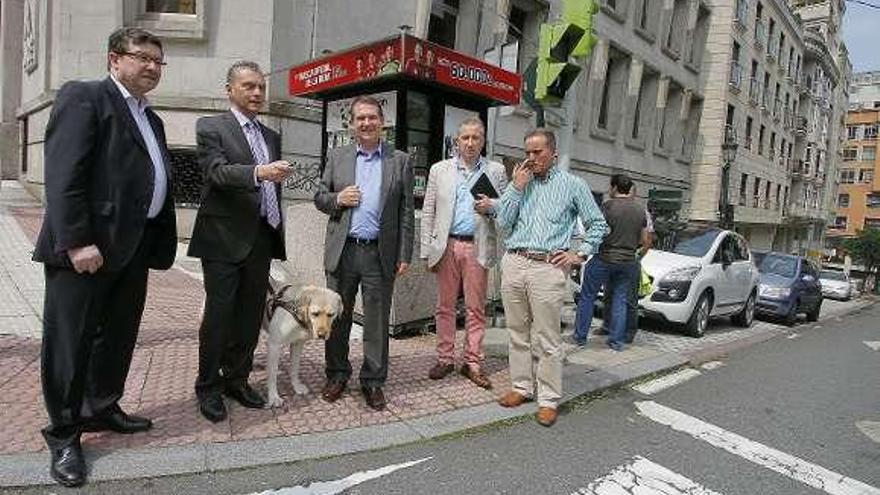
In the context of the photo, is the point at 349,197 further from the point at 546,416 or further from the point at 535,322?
the point at 546,416

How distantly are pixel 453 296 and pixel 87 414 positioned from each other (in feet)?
8.92

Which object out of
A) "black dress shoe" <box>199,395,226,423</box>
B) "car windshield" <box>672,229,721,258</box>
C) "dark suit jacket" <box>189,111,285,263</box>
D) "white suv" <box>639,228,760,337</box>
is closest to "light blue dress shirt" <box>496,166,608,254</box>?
"dark suit jacket" <box>189,111,285,263</box>

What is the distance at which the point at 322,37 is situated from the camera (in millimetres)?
12961

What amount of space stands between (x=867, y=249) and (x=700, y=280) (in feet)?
124

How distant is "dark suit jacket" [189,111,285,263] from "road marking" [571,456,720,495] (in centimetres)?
241

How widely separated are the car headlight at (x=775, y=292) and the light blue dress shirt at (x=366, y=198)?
36.7ft

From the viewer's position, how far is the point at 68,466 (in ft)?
10.6

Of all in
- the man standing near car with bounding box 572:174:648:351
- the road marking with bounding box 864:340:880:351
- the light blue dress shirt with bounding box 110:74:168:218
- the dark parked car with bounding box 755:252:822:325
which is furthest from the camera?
the dark parked car with bounding box 755:252:822:325

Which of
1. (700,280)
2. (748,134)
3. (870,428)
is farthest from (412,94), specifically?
(748,134)

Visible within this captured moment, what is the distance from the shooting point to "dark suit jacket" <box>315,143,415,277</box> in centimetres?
445

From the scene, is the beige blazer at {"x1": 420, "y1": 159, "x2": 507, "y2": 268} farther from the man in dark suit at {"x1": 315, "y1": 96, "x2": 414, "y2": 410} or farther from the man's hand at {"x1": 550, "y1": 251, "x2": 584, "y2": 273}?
the man's hand at {"x1": 550, "y1": 251, "x2": 584, "y2": 273}

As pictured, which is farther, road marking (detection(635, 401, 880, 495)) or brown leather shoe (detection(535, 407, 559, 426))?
brown leather shoe (detection(535, 407, 559, 426))

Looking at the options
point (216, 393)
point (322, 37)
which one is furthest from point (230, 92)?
point (322, 37)

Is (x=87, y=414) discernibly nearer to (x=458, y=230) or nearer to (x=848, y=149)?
(x=458, y=230)
